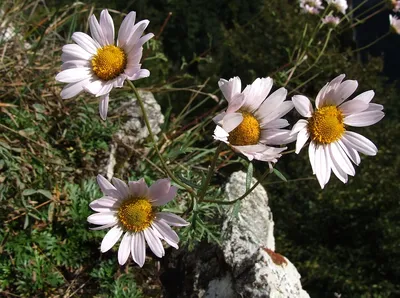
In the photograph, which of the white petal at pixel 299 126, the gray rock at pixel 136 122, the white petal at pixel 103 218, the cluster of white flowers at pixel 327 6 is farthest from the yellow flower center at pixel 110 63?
the cluster of white flowers at pixel 327 6

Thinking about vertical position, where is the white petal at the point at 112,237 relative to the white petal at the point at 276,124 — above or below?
below

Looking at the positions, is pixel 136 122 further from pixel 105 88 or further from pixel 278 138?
pixel 278 138

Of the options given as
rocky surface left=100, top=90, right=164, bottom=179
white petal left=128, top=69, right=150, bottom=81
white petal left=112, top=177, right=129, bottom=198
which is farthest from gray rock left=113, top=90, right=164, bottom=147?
white petal left=128, top=69, right=150, bottom=81

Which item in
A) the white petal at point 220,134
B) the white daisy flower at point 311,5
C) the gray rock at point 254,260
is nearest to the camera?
the white petal at point 220,134

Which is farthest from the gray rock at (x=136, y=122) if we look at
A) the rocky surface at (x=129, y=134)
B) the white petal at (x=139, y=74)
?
the white petal at (x=139, y=74)

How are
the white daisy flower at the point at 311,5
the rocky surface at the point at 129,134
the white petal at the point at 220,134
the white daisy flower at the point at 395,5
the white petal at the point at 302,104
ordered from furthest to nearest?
the white daisy flower at the point at 311,5, the white daisy flower at the point at 395,5, the rocky surface at the point at 129,134, the white petal at the point at 302,104, the white petal at the point at 220,134

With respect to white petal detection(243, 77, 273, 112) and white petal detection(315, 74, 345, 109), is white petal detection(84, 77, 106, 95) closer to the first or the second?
white petal detection(243, 77, 273, 112)

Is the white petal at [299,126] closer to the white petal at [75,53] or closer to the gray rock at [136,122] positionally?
the white petal at [75,53]

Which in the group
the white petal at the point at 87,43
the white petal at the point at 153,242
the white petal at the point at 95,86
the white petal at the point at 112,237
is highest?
the white petal at the point at 87,43

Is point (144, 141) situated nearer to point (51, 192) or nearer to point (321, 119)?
point (51, 192)

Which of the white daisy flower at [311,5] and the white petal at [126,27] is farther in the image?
the white daisy flower at [311,5]
